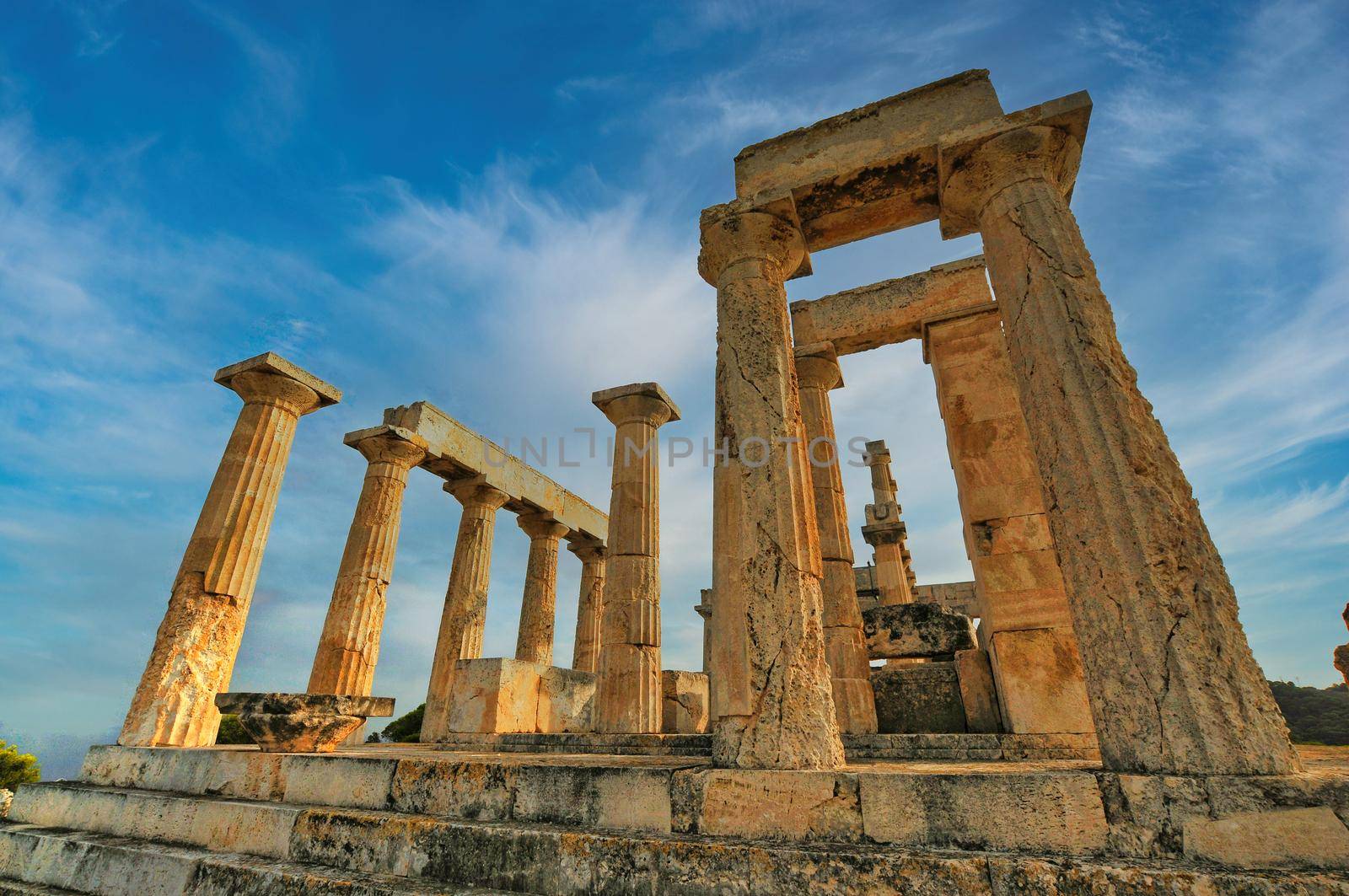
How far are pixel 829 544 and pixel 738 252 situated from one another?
4876mm

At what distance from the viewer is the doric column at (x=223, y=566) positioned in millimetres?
8734

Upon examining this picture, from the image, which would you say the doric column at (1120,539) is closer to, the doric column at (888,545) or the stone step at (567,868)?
the stone step at (567,868)

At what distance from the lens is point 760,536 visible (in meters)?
4.57

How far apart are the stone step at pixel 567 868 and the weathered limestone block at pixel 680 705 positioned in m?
9.86

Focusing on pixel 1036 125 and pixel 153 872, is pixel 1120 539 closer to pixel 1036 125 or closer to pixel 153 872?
pixel 1036 125

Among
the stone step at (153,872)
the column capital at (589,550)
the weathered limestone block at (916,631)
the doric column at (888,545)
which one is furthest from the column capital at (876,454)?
the stone step at (153,872)

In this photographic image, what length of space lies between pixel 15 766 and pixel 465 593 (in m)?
14.1

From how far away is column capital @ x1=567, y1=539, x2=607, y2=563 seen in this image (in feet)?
64.7

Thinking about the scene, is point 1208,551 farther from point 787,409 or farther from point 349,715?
point 349,715

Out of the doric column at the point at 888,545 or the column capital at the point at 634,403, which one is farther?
the doric column at the point at 888,545

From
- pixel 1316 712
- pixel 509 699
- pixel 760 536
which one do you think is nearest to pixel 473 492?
pixel 509 699

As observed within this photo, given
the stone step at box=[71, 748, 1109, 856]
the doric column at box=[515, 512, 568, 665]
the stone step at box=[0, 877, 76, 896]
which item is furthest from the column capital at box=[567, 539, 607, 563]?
the stone step at box=[0, 877, 76, 896]

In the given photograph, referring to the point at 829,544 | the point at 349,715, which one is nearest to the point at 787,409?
the point at 829,544

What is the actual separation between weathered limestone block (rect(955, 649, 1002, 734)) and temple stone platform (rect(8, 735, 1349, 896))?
5.56ft
